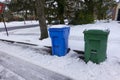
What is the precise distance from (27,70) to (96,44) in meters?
2.47

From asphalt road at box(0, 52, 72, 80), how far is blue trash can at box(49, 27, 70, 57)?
113 centimetres

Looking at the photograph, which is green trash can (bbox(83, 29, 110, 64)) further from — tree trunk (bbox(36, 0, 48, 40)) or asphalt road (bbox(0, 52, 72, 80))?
tree trunk (bbox(36, 0, 48, 40))

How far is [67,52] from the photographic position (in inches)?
284

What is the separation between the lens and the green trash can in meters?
5.45

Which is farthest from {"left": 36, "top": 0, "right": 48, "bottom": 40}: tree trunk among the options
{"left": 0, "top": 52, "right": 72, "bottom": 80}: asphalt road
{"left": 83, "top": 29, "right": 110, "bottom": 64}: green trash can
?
{"left": 83, "top": 29, "right": 110, "bottom": 64}: green trash can

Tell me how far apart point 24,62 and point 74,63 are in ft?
6.61

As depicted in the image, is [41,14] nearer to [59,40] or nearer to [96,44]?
[59,40]

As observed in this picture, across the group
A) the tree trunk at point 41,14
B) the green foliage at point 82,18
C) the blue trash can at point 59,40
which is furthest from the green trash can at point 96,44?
the green foliage at point 82,18

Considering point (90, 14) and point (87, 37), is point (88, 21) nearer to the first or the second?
point (90, 14)

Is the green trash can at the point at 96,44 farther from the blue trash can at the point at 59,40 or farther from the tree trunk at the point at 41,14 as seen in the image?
the tree trunk at the point at 41,14

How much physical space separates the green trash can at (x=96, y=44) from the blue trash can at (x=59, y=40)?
46.9 inches

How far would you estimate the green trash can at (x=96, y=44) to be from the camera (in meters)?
5.45

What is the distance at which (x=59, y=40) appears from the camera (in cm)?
673

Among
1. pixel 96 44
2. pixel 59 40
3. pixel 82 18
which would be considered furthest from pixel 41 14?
pixel 82 18
